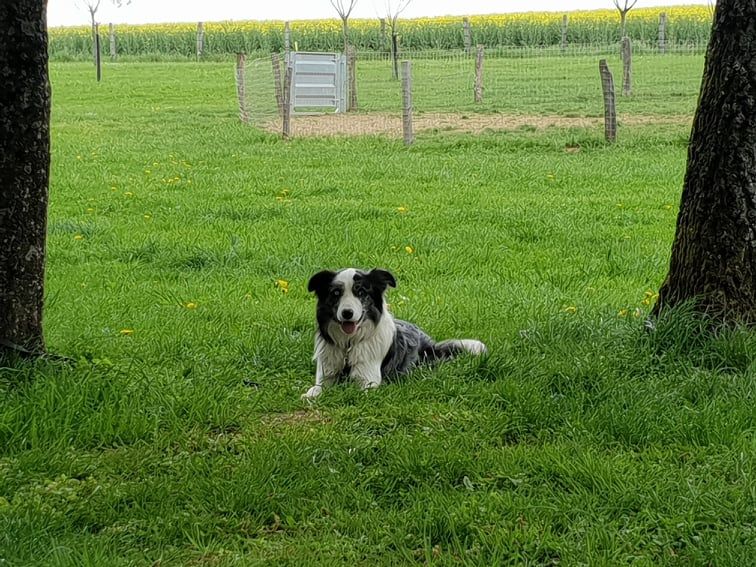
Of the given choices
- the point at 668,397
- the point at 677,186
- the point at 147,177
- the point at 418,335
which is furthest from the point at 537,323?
the point at 147,177

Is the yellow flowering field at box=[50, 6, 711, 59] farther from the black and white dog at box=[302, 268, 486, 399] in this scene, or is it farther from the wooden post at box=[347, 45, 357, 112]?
the black and white dog at box=[302, 268, 486, 399]

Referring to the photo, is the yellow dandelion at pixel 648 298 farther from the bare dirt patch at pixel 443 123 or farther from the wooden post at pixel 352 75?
the wooden post at pixel 352 75

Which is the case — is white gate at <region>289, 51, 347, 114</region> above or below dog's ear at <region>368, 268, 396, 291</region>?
above

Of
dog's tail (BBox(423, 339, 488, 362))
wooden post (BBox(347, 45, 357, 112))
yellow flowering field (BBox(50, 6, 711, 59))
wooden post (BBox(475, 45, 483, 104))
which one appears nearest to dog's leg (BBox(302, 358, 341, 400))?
dog's tail (BBox(423, 339, 488, 362))

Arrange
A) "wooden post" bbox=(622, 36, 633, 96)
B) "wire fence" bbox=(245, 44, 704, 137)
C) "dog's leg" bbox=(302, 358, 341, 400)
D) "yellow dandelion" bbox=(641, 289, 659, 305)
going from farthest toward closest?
"wooden post" bbox=(622, 36, 633, 96) < "wire fence" bbox=(245, 44, 704, 137) < "yellow dandelion" bbox=(641, 289, 659, 305) < "dog's leg" bbox=(302, 358, 341, 400)

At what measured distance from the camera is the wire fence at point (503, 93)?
22.3 metres

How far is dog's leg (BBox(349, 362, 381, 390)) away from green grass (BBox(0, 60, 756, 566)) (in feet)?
0.46

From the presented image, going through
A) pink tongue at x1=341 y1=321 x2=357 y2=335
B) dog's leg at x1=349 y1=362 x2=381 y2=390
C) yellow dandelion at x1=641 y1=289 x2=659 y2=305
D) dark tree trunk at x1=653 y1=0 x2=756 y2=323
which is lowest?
dog's leg at x1=349 y1=362 x2=381 y2=390

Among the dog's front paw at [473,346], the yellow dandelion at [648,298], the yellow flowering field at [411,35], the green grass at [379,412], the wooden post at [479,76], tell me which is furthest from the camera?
the yellow flowering field at [411,35]

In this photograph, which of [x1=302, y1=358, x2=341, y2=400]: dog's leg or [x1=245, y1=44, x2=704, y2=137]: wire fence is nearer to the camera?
[x1=302, y1=358, x2=341, y2=400]: dog's leg

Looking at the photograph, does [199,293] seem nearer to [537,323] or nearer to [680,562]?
[537,323]

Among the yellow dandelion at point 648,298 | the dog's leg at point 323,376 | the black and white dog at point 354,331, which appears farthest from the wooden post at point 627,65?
the dog's leg at point 323,376

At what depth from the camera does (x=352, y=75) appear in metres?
26.4

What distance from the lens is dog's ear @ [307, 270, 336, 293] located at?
5.35 meters
